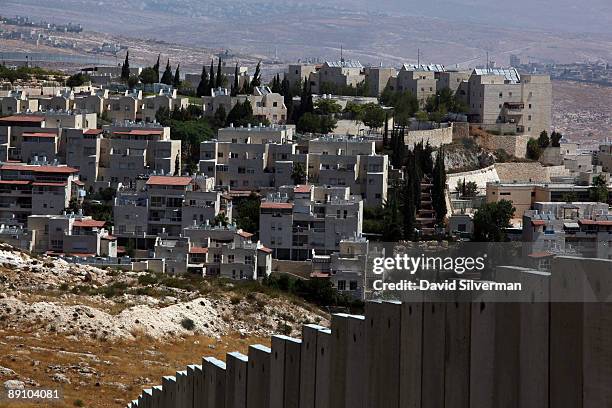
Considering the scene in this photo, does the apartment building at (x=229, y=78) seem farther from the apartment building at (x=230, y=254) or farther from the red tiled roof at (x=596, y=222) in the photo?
the apartment building at (x=230, y=254)

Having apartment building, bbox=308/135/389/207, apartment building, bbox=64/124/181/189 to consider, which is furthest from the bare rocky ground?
apartment building, bbox=64/124/181/189

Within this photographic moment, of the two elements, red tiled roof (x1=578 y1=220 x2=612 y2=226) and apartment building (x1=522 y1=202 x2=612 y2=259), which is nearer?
apartment building (x1=522 y1=202 x2=612 y2=259)

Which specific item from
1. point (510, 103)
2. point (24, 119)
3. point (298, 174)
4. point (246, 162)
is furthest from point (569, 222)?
point (510, 103)

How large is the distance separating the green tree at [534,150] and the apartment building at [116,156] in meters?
17.4

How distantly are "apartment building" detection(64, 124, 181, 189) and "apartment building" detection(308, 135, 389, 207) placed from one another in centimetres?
465

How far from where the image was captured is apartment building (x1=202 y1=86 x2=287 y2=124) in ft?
226

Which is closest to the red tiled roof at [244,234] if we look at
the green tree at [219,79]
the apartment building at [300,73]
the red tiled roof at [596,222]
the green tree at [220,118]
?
the red tiled roof at [596,222]

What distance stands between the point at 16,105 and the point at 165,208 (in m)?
12.6

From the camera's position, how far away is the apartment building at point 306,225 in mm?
54125

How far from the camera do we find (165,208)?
56125 millimetres

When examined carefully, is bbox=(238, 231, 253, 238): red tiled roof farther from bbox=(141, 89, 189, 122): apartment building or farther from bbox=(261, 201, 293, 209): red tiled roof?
bbox=(141, 89, 189, 122): apartment building

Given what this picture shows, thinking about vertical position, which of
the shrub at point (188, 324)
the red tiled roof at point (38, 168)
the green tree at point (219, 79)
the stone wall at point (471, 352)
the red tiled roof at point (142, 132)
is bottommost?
the shrub at point (188, 324)

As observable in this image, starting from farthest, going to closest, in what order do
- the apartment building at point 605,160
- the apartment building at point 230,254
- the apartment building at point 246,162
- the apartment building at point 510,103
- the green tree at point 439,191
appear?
the apartment building at point 510,103
the apartment building at point 605,160
the apartment building at point 246,162
the green tree at point 439,191
the apartment building at point 230,254

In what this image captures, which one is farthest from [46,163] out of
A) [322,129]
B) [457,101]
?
[457,101]
